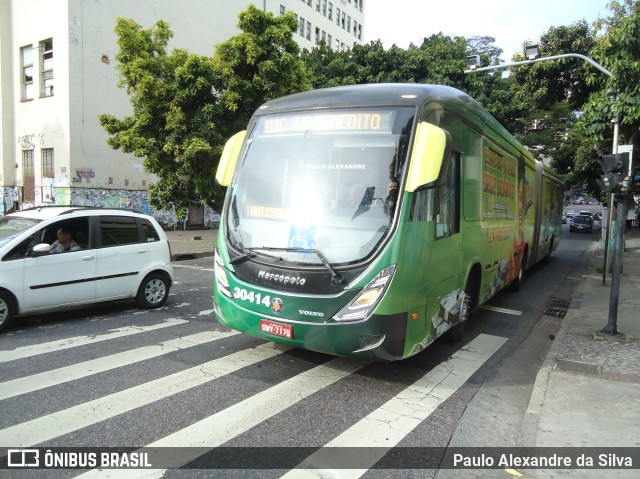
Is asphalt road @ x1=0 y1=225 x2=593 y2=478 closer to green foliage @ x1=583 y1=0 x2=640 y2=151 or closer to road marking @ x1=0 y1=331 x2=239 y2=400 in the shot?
road marking @ x1=0 y1=331 x2=239 y2=400

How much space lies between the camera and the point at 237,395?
14.6ft

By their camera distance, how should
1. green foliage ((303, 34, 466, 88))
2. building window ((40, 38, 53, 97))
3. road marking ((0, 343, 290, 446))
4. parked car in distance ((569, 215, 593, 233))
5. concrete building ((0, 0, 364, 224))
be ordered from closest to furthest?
road marking ((0, 343, 290, 446)) < concrete building ((0, 0, 364, 224)) < building window ((40, 38, 53, 97)) < green foliage ((303, 34, 466, 88)) < parked car in distance ((569, 215, 593, 233))

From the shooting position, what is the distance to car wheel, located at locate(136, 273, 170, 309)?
7.90 m

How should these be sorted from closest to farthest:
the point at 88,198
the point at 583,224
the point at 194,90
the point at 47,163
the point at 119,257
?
1. the point at 119,257
2. the point at 194,90
3. the point at 88,198
4. the point at 47,163
5. the point at 583,224

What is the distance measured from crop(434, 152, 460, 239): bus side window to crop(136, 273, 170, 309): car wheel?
5.32 meters

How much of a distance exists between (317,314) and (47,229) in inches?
185

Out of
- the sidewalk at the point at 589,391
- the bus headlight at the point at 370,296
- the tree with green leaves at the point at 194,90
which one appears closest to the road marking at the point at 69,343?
the bus headlight at the point at 370,296

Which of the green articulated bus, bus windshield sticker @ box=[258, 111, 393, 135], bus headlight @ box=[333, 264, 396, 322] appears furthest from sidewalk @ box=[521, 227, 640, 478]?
bus windshield sticker @ box=[258, 111, 393, 135]

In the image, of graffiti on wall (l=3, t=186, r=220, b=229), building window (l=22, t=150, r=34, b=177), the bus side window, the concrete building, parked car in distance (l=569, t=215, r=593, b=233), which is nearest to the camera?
the bus side window

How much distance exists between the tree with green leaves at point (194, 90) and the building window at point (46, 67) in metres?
10.6

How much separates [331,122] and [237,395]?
2.94 meters

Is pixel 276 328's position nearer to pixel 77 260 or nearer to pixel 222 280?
pixel 222 280

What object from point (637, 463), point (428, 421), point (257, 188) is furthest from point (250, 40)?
point (637, 463)

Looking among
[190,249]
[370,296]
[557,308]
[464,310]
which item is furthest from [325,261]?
[190,249]
